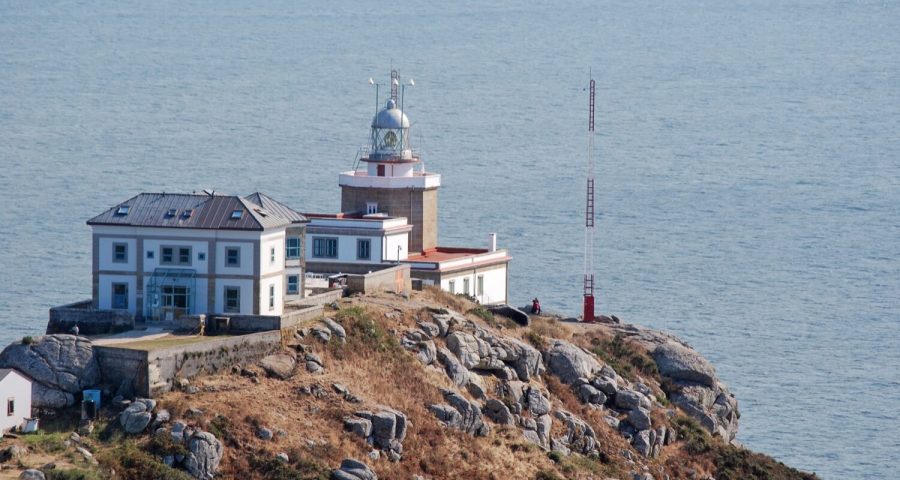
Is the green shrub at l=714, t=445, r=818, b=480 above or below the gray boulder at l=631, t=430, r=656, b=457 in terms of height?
below

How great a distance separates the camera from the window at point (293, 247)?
2476 inches

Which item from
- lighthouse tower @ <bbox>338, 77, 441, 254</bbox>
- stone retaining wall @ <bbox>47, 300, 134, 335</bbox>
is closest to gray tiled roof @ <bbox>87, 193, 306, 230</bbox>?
stone retaining wall @ <bbox>47, 300, 134, 335</bbox>

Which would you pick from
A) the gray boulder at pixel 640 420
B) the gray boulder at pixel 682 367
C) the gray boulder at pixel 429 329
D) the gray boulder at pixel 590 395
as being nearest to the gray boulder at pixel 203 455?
the gray boulder at pixel 429 329

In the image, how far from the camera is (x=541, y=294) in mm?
108188

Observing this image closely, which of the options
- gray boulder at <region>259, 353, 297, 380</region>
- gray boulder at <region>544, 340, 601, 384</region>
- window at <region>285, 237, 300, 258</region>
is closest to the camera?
gray boulder at <region>259, 353, 297, 380</region>

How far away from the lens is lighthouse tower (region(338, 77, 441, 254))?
251 feet

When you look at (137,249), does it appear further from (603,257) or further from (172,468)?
(603,257)

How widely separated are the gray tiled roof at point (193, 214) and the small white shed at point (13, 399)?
7265 millimetres

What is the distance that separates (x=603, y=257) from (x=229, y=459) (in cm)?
7309

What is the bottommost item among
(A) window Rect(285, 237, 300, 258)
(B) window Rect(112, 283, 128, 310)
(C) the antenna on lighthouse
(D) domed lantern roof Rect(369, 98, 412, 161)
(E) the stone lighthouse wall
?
(B) window Rect(112, 283, 128, 310)

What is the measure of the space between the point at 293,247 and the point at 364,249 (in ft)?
32.4

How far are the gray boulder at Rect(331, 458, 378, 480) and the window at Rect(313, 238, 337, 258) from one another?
20.4 metres

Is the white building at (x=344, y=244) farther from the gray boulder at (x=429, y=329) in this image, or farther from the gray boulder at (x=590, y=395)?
the gray boulder at (x=590, y=395)

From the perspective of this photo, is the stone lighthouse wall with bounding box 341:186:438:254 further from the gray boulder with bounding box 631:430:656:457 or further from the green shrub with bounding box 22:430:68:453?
the green shrub with bounding box 22:430:68:453
